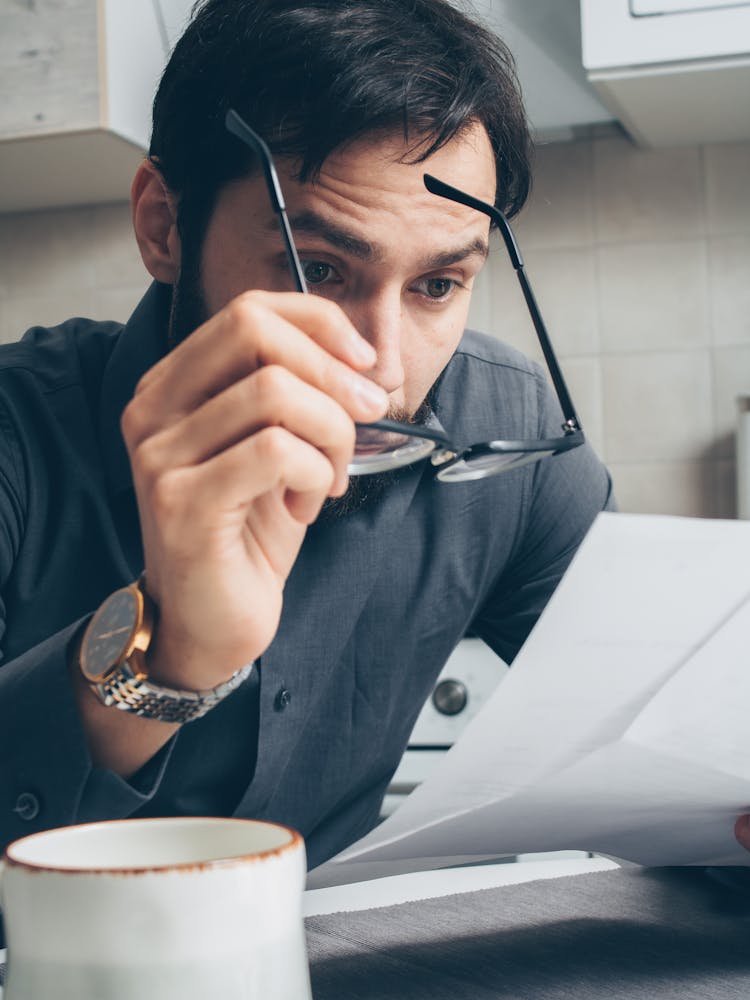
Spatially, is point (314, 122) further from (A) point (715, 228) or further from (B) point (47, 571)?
(A) point (715, 228)

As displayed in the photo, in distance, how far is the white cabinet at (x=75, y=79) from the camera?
1905mm

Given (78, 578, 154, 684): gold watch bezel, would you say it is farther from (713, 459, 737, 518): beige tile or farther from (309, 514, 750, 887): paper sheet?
(713, 459, 737, 518): beige tile

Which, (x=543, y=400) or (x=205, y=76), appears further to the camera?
(x=543, y=400)

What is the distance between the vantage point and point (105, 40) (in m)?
1.91

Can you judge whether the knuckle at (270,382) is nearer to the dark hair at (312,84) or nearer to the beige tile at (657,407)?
the dark hair at (312,84)

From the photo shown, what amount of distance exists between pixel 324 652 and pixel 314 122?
1.31 feet

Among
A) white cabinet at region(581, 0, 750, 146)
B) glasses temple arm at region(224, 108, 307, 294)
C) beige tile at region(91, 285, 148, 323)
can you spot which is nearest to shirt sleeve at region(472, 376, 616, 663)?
glasses temple arm at region(224, 108, 307, 294)

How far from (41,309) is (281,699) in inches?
68.0

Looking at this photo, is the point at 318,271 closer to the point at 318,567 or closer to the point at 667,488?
the point at 318,567

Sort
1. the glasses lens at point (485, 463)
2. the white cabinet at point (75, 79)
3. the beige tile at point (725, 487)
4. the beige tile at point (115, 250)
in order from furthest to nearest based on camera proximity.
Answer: the beige tile at point (115, 250) < the beige tile at point (725, 487) < the white cabinet at point (75, 79) < the glasses lens at point (485, 463)

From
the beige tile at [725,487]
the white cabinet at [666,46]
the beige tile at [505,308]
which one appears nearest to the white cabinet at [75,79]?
the beige tile at [505,308]

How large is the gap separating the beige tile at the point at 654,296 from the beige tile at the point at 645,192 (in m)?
0.03

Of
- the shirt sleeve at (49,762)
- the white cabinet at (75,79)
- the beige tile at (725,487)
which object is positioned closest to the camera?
the shirt sleeve at (49,762)

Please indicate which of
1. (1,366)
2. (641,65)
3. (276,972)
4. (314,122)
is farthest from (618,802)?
(641,65)
